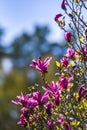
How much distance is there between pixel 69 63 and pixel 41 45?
48366 millimetres

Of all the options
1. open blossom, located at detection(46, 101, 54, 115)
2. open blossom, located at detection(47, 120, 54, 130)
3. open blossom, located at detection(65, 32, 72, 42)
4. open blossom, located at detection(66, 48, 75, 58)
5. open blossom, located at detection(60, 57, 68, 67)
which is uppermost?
open blossom, located at detection(65, 32, 72, 42)

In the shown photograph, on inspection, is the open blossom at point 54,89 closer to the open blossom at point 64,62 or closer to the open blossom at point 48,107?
the open blossom at point 48,107

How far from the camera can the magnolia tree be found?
4707 mm

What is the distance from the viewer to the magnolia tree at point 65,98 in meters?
4.71

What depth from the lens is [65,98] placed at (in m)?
4.72

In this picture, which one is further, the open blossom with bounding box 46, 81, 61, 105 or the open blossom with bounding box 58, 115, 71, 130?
the open blossom with bounding box 58, 115, 71, 130

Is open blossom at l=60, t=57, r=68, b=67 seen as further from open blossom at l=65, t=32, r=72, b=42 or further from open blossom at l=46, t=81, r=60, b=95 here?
open blossom at l=46, t=81, r=60, b=95

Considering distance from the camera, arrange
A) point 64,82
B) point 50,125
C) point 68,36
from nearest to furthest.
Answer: point 64,82 < point 50,125 < point 68,36

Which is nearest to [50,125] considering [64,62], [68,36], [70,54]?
[64,62]

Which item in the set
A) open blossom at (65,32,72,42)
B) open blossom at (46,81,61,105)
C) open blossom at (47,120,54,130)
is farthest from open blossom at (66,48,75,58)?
open blossom at (47,120,54,130)

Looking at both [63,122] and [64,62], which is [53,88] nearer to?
[63,122]

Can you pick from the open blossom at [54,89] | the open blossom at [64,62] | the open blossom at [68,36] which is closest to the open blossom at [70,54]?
the open blossom at [64,62]

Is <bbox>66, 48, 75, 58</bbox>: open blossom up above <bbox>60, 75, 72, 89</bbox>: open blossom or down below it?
above

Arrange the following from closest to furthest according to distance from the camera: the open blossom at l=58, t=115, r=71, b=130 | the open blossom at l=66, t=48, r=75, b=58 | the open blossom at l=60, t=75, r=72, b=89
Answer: the open blossom at l=60, t=75, r=72, b=89, the open blossom at l=58, t=115, r=71, b=130, the open blossom at l=66, t=48, r=75, b=58
